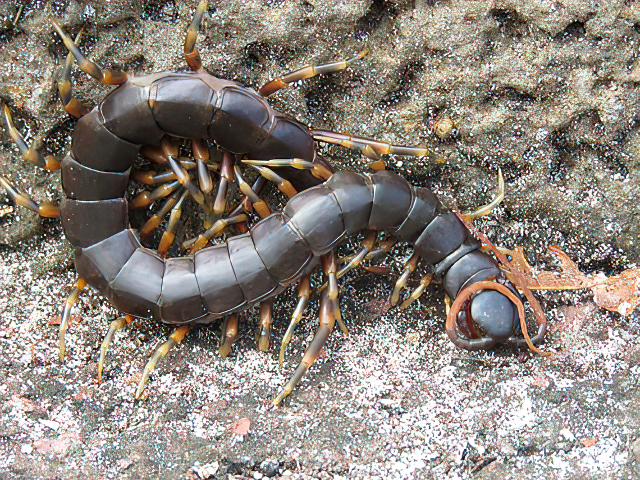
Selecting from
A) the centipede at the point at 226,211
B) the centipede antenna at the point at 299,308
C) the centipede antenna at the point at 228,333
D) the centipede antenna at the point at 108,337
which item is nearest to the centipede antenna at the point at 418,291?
the centipede at the point at 226,211

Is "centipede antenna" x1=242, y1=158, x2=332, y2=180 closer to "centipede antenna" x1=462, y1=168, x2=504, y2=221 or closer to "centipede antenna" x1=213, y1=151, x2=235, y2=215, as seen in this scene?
"centipede antenna" x1=213, y1=151, x2=235, y2=215

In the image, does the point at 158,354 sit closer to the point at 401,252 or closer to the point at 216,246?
the point at 216,246

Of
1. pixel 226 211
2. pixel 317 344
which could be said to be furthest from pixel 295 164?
pixel 317 344

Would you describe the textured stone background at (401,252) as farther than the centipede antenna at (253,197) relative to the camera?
No

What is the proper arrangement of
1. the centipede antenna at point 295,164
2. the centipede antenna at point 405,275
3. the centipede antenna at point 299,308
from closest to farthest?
the centipede antenna at point 295,164
the centipede antenna at point 299,308
the centipede antenna at point 405,275

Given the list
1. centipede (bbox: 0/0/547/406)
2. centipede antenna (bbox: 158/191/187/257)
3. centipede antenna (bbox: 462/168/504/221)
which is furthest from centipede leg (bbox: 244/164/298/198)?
centipede antenna (bbox: 462/168/504/221)

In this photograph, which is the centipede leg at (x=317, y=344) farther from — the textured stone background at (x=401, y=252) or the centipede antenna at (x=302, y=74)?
the centipede antenna at (x=302, y=74)

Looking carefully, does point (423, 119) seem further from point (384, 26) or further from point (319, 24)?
point (319, 24)
